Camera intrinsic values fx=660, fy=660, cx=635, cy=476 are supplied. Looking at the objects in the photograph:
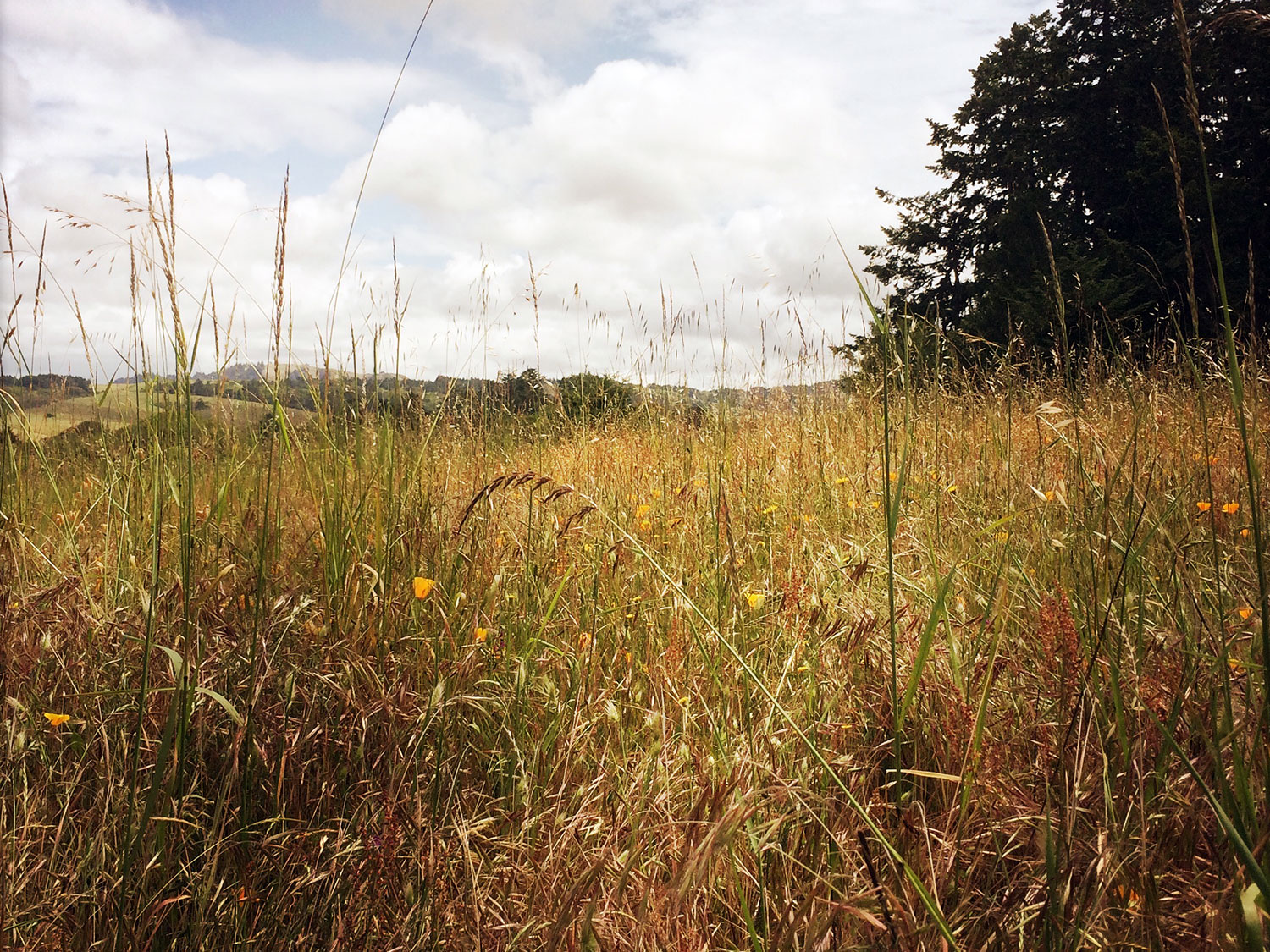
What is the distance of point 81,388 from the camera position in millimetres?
2881

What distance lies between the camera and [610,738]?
1.26 m

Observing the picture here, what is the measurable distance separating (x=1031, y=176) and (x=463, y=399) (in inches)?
645

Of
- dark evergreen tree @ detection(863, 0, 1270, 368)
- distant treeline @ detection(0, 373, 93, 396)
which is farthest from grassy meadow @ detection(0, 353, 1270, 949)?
dark evergreen tree @ detection(863, 0, 1270, 368)

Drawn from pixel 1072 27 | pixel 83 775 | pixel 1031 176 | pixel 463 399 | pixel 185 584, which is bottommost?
pixel 83 775

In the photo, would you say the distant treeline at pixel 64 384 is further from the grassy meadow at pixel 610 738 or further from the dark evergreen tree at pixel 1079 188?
the dark evergreen tree at pixel 1079 188

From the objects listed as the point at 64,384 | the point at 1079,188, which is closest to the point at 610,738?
the point at 64,384

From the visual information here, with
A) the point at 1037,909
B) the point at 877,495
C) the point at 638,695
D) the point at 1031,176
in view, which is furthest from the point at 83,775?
the point at 1031,176

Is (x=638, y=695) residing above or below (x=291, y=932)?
above

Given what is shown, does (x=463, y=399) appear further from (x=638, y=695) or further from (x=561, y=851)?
(x=561, y=851)

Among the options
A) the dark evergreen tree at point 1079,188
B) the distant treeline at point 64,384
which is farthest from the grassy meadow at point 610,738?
the dark evergreen tree at point 1079,188

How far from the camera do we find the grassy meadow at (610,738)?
0.83m

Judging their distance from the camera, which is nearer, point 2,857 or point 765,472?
point 2,857

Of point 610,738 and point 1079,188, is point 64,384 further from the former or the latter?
point 1079,188

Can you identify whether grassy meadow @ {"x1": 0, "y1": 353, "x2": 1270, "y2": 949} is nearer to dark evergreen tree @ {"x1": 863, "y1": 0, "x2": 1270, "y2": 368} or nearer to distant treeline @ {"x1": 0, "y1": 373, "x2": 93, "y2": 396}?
distant treeline @ {"x1": 0, "y1": 373, "x2": 93, "y2": 396}
